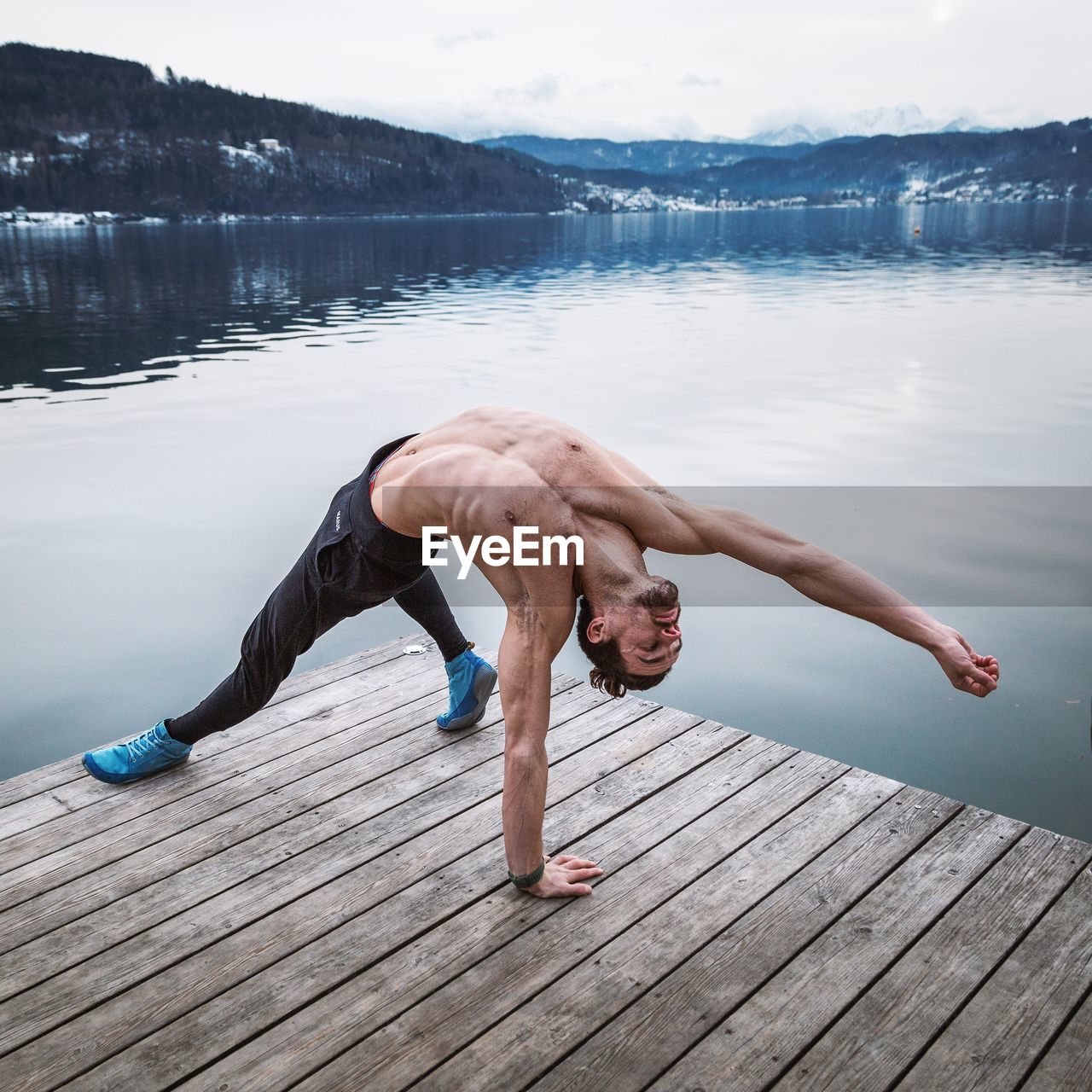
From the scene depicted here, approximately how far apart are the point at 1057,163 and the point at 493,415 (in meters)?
192

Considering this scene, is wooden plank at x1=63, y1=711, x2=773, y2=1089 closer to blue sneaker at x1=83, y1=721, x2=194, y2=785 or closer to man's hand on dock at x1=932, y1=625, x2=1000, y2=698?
blue sneaker at x1=83, y1=721, x2=194, y2=785

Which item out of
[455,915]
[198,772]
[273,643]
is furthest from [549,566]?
[198,772]

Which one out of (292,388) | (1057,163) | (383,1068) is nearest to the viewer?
(383,1068)

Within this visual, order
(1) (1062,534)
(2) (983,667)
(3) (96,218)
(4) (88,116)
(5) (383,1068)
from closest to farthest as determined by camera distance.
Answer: (5) (383,1068) → (2) (983,667) → (1) (1062,534) → (3) (96,218) → (4) (88,116)

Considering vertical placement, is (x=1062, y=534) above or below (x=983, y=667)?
below

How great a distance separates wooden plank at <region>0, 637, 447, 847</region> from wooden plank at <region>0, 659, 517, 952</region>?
65 millimetres

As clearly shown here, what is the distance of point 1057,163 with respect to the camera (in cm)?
16412

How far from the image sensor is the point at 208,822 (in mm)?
3369

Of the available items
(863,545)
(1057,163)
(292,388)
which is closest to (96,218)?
(292,388)

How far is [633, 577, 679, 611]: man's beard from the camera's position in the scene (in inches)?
102

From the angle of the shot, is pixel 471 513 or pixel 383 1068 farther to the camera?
pixel 471 513

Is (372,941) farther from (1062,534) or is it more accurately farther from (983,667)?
(1062,534)

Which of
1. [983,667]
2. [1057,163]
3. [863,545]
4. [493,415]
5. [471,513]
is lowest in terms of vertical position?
[863,545]

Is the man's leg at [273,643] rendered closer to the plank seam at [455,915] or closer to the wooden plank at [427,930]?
the wooden plank at [427,930]
